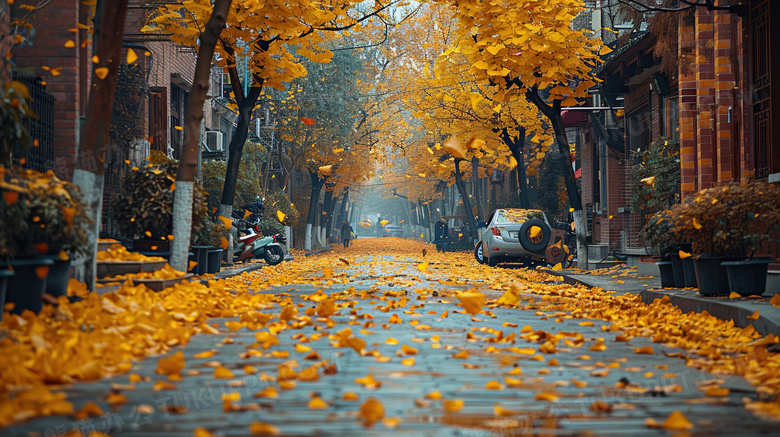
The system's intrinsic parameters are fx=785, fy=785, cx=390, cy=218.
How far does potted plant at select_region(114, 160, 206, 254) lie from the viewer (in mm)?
12141

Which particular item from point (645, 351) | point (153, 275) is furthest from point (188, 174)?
point (645, 351)

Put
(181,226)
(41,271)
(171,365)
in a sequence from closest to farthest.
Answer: (171,365) → (41,271) → (181,226)

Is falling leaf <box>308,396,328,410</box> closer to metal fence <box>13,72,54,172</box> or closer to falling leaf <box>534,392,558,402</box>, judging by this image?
falling leaf <box>534,392,558,402</box>

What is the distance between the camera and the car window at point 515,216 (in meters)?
22.8

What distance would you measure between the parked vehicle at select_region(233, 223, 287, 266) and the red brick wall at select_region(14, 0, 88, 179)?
851 cm

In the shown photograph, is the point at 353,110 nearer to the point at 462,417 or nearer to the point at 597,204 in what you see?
the point at 597,204

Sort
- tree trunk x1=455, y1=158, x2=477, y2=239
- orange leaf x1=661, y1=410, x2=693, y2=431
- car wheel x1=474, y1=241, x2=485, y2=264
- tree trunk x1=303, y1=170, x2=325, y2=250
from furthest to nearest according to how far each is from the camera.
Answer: tree trunk x1=303, y1=170, x2=325, y2=250
tree trunk x1=455, y1=158, x2=477, y2=239
car wheel x1=474, y1=241, x2=485, y2=264
orange leaf x1=661, y1=410, x2=693, y2=431

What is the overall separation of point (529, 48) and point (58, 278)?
11.7 meters

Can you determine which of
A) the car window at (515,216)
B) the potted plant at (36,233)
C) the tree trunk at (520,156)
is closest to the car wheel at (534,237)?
the car window at (515,216)

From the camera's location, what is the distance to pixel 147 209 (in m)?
12.1

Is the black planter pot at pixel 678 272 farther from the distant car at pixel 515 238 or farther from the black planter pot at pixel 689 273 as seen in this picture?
the distant car at pixel 515 238

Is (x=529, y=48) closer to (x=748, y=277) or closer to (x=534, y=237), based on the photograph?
(x=534, y=237)

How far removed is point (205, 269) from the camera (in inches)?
558

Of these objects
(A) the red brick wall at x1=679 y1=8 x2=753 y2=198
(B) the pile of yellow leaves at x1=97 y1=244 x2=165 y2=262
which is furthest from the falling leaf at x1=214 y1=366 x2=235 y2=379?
(A) the red brick wall at x1=679 y1=8 x2=753 y2=198
